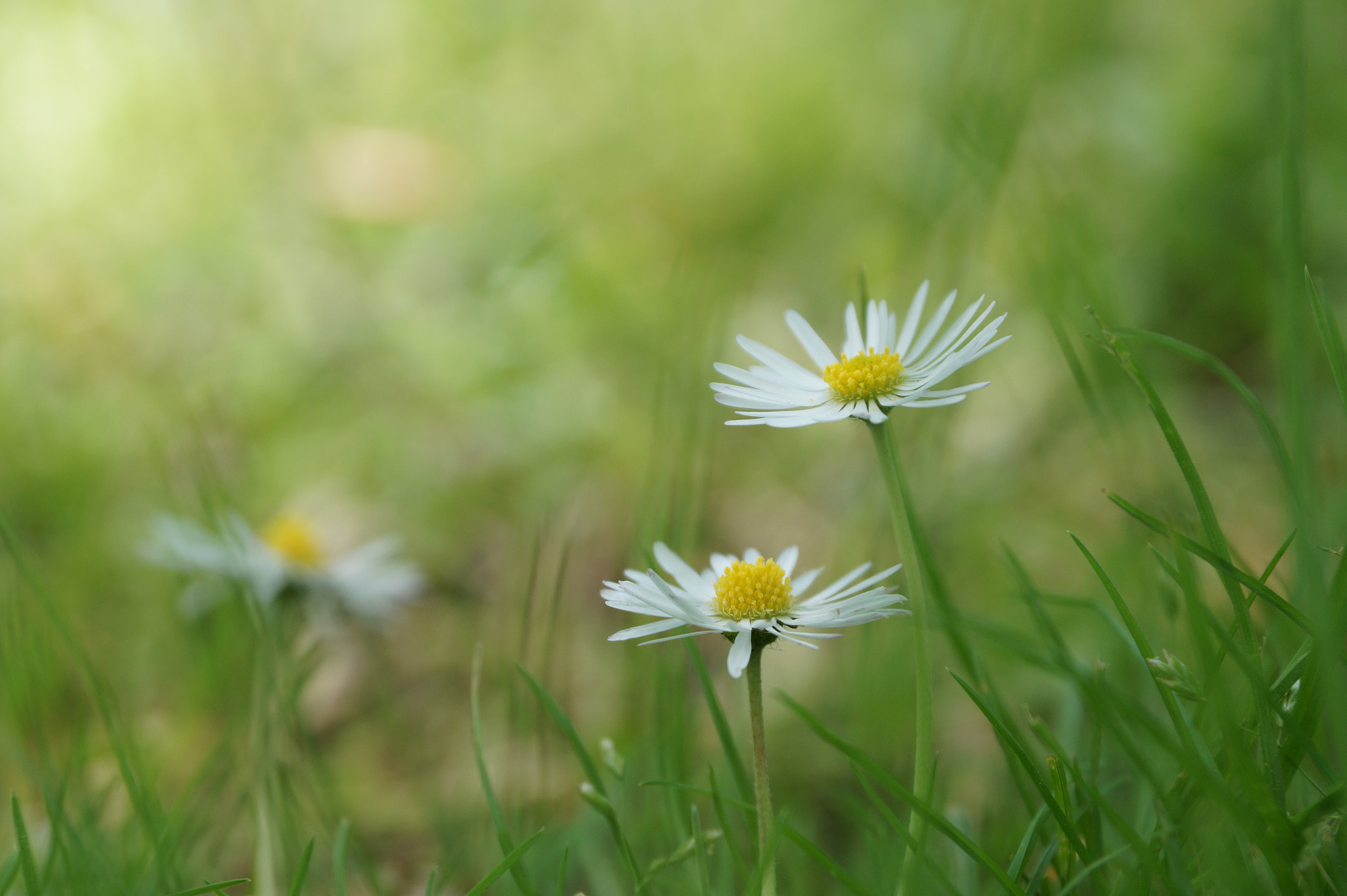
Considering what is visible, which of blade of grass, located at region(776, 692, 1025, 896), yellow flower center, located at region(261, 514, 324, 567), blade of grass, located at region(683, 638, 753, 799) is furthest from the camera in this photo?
yellow flower center, located at region(261, 514, 324, 567)

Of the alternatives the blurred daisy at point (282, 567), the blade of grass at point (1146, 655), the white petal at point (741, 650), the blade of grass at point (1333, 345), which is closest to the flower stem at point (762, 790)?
the white petal at point (741, 650)

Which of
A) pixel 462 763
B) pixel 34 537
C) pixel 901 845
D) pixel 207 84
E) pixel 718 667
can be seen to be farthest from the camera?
pixel 207 84

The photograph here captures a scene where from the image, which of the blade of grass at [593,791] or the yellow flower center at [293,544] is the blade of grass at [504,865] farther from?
the yellow flower center at [293,544]

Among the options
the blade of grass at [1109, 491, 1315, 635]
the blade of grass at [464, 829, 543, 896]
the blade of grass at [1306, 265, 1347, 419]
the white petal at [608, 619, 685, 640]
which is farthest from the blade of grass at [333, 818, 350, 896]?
the blade of grass at [1306, 265, 1347, 419]

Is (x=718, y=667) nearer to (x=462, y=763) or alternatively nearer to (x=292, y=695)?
(x=462, y=763)

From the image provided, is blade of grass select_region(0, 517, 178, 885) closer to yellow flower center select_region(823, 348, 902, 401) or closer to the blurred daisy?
the blurred daisy

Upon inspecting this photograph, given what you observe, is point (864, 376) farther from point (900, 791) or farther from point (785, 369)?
point (900, 791)

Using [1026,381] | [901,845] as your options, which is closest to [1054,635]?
[901,845]
